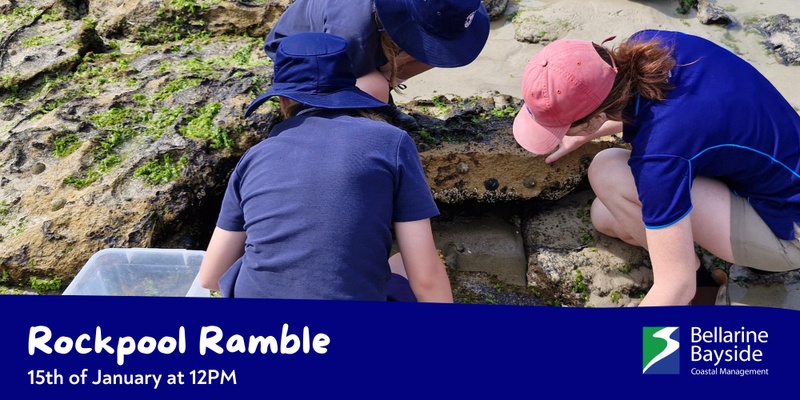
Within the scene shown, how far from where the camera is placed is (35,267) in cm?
268

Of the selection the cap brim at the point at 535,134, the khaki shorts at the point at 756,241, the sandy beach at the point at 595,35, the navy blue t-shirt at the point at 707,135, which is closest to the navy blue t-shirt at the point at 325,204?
the cap brim at the point at 535,134

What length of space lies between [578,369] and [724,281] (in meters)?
1.06

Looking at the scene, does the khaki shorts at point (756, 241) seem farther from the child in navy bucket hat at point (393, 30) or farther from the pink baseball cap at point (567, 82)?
the child in navy bucket hat at point (393, 30)

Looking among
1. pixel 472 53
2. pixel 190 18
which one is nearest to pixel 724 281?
pixel 472 53

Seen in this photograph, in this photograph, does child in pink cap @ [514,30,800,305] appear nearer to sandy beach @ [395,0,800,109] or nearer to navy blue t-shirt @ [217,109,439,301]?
navy blue t-shirt @ [217,109,439,301]

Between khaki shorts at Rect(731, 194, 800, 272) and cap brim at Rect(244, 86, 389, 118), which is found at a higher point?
cap brim at Rect(244, 86, 389, 118)

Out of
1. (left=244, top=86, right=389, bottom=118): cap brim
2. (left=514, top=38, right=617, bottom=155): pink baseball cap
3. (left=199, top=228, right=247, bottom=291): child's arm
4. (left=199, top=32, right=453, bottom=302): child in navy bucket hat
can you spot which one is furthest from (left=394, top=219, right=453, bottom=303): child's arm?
(left=514, top=38, right=617, bottom=155): pink baseball cap

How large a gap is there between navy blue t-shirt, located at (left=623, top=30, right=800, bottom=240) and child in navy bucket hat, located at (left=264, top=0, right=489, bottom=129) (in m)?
0.69

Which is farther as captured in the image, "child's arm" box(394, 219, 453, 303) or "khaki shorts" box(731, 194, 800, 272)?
"khaki shorts" box(731, 194, 800, 272)

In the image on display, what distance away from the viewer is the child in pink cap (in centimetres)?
233

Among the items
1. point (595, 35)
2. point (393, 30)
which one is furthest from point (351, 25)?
point (595, 35)

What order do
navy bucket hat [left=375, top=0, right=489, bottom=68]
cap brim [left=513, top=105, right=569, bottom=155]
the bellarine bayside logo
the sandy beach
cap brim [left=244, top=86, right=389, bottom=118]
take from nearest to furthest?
cap brim [left=244, top=86, right=389, bottom=118] → the bellarine bayside logo → cap brim [left=513, top=105, right=569, bottom=155] → navy bucket hat [left=375, top=0, right=489, bottom=68] → the sandy beach

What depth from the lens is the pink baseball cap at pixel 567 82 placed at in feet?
7.61

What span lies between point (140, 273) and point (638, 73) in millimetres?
1836
